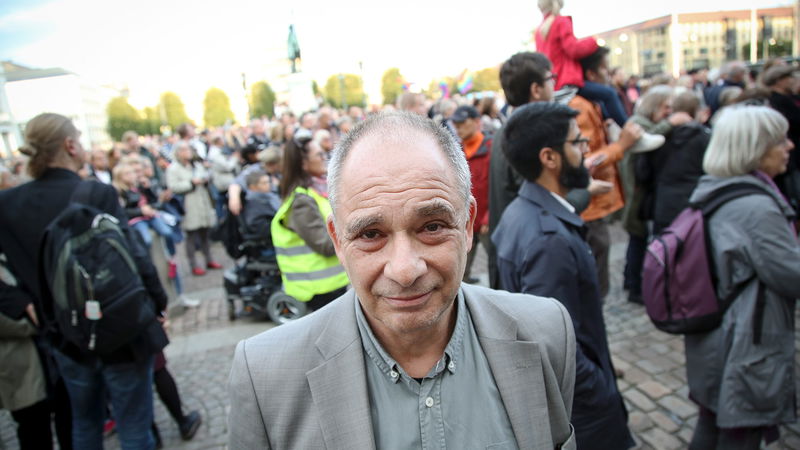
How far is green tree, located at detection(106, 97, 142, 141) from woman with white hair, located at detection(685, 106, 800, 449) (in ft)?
284

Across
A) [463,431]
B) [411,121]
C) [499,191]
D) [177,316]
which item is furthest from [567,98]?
[177,316]

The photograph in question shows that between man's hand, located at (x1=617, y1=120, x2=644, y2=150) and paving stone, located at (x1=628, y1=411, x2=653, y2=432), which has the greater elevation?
man's hand, located at (x1=617, y1=120, x2=644, y2=150)

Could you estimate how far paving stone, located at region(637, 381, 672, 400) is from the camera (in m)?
3.76

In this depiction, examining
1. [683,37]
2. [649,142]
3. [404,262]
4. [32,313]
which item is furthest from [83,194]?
[683,37]

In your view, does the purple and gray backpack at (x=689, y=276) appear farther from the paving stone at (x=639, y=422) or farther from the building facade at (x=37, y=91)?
the building facade at (x=37, y=91)

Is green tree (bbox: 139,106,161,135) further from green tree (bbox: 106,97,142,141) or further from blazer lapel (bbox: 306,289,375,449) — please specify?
blazer lapel (bbox: 306,289,375,449)

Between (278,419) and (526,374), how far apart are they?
691mm

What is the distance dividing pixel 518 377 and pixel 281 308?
15.8 feet

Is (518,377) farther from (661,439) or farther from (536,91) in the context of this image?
(536,91)

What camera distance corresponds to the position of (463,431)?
1.26m

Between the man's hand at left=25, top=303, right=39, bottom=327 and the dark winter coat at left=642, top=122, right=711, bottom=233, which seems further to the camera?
the dark winter coat at left=642, top=122, right=711, bottom=233

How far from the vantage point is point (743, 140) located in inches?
104

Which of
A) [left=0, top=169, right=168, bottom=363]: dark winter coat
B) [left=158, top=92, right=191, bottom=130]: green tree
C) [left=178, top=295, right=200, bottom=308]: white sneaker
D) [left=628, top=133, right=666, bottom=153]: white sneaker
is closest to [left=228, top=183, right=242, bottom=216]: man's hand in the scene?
[left=178, top=295, right=200, bottom=308]: white sneaker

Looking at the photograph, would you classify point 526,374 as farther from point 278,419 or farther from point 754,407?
point 754,407
